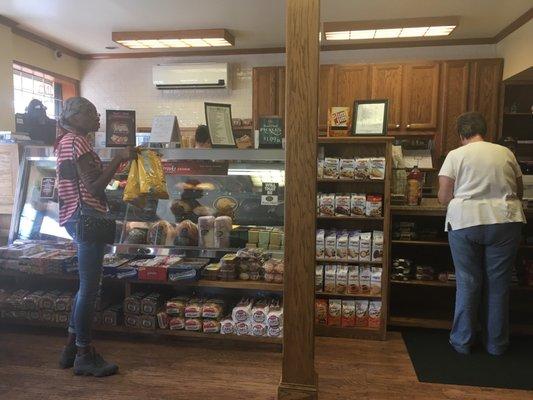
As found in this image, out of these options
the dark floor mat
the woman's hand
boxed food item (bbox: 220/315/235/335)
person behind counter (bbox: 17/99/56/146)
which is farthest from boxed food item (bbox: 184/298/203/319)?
person behind counter (bbox: 17/99/56/146)

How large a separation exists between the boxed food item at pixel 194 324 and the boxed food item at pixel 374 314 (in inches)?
46.3

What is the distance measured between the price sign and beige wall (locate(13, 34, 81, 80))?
11.1 feet

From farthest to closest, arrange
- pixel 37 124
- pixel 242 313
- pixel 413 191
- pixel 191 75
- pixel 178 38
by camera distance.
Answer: pixel 191 75
pixel 178 38
pixel 37 124
pixel 413 191
pixel 242 313

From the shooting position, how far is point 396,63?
477 centimetres

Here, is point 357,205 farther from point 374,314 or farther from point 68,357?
point 68,357

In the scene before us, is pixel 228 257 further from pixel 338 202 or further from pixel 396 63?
pixel 396 63

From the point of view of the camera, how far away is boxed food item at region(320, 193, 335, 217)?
3.12 metres

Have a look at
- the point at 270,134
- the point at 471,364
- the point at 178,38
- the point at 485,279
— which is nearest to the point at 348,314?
the point at 471,364

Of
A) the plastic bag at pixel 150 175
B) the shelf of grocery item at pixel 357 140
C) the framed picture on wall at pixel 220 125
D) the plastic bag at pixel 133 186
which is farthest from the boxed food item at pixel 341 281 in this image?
the plastic bag at pixel 133 186

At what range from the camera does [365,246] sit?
307 cm

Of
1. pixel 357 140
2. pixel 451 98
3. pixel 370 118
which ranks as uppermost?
pixel 451 98

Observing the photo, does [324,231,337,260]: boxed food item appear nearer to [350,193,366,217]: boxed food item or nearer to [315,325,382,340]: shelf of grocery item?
[350,193,366,217]: boxed food item

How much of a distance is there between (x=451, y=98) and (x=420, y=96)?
321 millimetres

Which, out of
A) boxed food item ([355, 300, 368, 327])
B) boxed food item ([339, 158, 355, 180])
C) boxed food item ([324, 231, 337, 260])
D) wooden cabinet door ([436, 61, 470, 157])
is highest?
wooden cabinet door ([436, 61, 470, 157])
